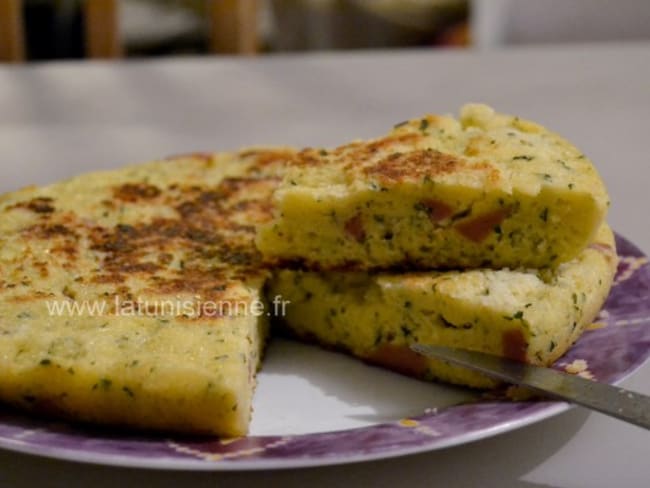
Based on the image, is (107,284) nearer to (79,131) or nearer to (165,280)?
(165,280)

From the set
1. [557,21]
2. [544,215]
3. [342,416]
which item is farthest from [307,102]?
[342,416]

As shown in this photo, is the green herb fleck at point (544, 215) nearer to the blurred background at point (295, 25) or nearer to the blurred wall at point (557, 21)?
the blurred background at point (295, 25)

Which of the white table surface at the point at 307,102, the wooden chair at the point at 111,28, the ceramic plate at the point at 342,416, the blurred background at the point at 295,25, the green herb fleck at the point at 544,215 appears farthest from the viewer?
the blurred background at the point at 295,25

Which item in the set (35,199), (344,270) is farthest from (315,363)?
(35,199)

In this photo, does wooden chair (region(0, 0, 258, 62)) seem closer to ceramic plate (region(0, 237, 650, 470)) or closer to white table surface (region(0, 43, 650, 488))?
white table surface (region(0, 43, 650, 488))

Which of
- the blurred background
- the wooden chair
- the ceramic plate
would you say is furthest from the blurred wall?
the ceramic plate

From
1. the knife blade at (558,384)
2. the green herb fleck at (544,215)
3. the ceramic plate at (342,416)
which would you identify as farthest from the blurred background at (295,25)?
the knife blade at (558,384)
